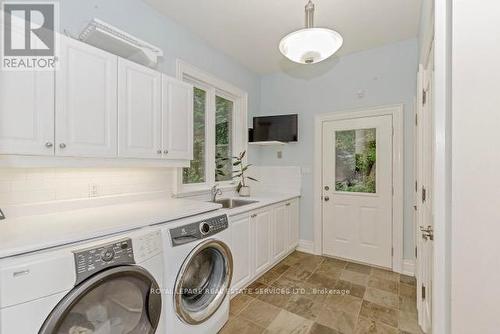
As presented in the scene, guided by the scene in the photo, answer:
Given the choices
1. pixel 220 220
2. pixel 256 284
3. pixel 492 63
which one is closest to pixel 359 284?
pixel 256 284

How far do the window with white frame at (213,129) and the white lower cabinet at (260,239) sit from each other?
78 centimetres

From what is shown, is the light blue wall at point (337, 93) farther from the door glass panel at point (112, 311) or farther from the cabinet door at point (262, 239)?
the door glass panel at point (112, 311)

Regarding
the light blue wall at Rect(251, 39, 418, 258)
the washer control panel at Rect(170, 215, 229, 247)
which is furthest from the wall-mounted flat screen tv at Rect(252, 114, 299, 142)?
the washer control panel at Rect(170, 215, 229, 247)

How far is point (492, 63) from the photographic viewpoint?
2.56 feet

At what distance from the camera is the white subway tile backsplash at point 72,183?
1.46 m

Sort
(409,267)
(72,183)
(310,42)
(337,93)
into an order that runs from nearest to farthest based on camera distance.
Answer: (310,42) → (72,183) → (409,267) → (337,93)

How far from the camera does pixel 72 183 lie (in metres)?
1.71

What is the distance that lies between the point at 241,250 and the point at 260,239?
1.15ft

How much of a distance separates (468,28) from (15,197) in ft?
8.02

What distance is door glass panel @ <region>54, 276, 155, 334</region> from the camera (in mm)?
1095

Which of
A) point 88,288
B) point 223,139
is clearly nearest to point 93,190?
point 88,288

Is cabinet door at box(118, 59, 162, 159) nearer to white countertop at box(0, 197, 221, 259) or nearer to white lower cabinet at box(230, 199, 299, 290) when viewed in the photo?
white countertop at box(0, 197, 221, 259)

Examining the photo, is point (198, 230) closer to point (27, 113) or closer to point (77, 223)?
point (77, 223)

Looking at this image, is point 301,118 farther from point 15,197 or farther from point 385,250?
point 15,197
